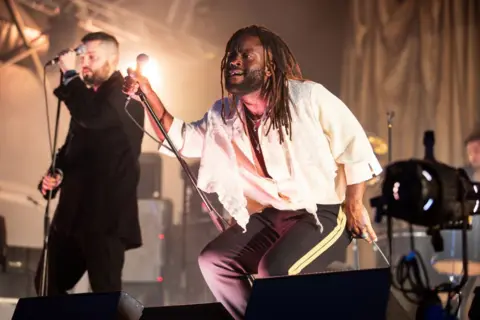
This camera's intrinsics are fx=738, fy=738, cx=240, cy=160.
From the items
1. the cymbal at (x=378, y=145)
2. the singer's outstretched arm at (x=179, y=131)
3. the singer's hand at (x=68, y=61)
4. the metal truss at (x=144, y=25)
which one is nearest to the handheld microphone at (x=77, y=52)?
the singer's hand at (x=68, y=61)

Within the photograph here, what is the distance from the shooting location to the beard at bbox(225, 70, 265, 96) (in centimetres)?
402

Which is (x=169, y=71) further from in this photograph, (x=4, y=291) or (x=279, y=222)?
(x=4, y=291)

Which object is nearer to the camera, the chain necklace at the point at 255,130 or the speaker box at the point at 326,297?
the speaker box at the point at 326,297

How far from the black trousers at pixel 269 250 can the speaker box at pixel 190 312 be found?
0.06 metres

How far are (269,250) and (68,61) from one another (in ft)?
5.69

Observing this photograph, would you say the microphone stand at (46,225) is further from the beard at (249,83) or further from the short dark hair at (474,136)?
the short dark hair at (474,136)

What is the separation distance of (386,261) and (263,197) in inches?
31.8

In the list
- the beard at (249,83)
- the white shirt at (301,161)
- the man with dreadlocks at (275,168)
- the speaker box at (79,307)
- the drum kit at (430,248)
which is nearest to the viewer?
the speaker box at (79,307)

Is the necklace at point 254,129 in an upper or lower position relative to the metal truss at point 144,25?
lower

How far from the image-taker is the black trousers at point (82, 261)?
418cm

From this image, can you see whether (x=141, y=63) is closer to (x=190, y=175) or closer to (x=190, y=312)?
(x=190, y=175)

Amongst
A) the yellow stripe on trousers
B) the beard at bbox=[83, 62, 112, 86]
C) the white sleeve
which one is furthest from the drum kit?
the beard at bbox=[83, 62, 112, 86]

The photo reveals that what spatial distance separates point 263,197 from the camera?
12.9 ft

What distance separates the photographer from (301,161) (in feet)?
12.9
